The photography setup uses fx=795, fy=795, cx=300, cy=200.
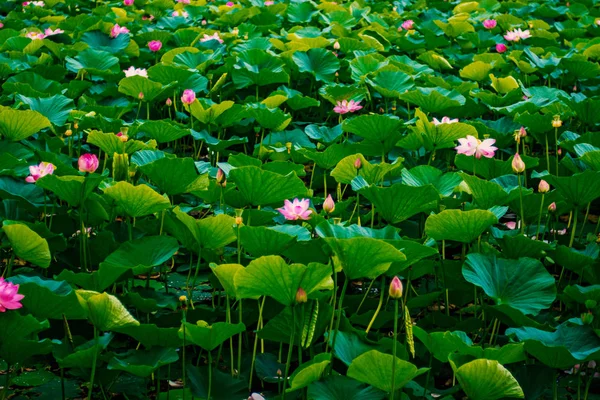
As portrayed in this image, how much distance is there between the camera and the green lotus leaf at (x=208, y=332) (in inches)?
53.5

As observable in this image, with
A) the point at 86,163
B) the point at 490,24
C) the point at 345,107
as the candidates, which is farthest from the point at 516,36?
the point at 86,163

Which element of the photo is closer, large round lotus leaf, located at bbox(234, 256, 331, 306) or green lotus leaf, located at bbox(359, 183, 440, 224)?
large round lotus leaf, located at bbox(234, 256, 331, 306)

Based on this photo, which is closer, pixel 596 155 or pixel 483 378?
pixel 483 378

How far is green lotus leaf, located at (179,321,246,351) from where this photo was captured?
136 centimetres

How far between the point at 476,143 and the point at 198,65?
1466 mm

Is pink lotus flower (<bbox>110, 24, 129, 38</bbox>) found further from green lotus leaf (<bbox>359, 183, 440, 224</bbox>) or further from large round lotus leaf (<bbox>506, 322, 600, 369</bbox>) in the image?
large round lotus leaf (<bbox>506, 322, 600, 369</bbox>)

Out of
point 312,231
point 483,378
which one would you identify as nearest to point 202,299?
point 312,231

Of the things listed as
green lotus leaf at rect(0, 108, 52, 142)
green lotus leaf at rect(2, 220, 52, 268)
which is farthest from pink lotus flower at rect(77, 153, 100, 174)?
green lotus leaf at rect(0, 108, 52, 142)

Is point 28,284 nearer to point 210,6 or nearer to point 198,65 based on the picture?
point 198,65

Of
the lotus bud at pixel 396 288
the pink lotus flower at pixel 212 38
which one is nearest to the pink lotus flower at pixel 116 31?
the pink lotus flower at pixel 212 38

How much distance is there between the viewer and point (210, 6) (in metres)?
4.71

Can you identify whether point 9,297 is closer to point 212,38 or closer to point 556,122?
point 556,122

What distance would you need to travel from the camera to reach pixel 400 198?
5.67 ft

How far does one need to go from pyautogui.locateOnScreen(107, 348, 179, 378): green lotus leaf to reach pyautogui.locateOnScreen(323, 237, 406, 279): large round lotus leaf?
34 centimetres
